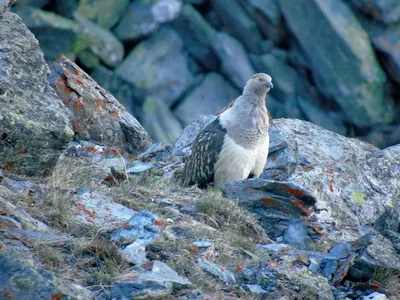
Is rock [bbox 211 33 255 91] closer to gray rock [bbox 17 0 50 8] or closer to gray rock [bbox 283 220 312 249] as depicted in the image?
gray rock [bbox 17 0 50 8]

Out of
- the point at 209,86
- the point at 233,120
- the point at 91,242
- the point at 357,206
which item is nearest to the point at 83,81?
the point at 233,120

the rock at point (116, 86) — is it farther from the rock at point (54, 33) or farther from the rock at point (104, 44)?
the rock at point (54, 33)

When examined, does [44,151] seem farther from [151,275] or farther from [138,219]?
[151,275]

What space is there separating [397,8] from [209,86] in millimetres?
6076

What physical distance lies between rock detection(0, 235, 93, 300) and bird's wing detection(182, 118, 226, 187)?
4429mm

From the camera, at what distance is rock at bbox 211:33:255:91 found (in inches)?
1351

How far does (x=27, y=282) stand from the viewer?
6.22m

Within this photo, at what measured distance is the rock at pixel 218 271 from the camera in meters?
7.41

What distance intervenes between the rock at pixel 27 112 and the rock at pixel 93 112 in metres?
2.52

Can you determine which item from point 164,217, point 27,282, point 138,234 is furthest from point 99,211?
point 27,282

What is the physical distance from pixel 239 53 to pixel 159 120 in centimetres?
436

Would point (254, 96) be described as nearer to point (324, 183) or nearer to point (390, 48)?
point (324, 183)

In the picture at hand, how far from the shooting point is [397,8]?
34094 millimetres

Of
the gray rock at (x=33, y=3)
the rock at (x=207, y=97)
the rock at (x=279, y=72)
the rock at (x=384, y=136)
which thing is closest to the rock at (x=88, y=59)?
the gray rock at (x=33, y=3)
